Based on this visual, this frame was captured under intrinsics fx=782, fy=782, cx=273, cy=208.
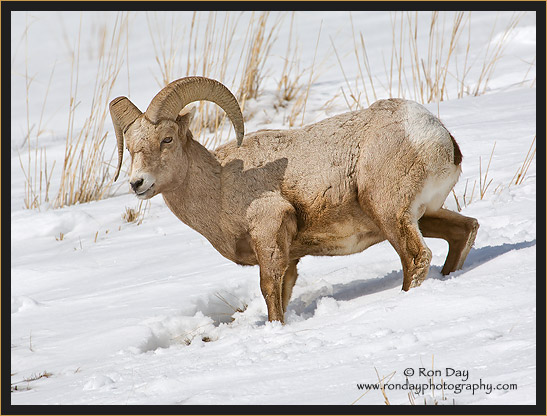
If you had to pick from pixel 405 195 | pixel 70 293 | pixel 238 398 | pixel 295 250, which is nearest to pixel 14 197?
pixel 70 293

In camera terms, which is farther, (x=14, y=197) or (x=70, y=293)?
(x=14, y=197)

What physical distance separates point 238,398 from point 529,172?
4.53m

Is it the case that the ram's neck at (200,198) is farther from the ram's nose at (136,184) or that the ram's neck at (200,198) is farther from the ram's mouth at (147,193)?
the ram's nose at (136,184)

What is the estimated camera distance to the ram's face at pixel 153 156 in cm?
497

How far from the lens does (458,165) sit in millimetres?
5168

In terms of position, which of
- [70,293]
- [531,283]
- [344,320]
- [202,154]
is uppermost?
[202,154]

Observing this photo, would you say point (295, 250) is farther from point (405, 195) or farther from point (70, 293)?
point (70, 293)

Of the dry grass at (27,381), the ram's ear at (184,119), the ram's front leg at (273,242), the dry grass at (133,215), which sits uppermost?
the ram's ear at (184,119)

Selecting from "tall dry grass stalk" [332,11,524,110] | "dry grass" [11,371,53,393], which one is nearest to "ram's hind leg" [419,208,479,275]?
"dry grass" [11,371,53,393]

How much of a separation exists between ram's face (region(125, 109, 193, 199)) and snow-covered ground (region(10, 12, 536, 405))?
0.97m

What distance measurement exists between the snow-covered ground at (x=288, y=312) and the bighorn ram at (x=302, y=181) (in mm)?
361

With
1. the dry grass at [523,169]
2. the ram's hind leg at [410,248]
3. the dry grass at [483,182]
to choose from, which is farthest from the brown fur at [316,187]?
the dry grass at [523,169]

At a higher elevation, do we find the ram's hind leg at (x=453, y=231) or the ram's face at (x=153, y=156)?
the ram's face at (x=153, y=156)

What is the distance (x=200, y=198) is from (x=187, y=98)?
0.68 meters
